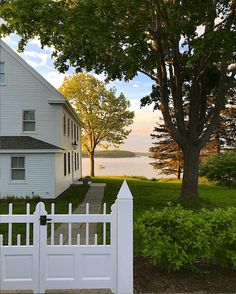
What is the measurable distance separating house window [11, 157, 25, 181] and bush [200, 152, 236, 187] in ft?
53.9

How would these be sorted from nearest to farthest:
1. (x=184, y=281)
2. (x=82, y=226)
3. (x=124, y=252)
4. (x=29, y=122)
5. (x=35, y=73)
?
(x=124, y=252), (x=184, y=281), (x=82, y=226), (x=35, y=73), (x=29, y=122)

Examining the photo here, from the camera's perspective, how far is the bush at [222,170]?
93.7 ft

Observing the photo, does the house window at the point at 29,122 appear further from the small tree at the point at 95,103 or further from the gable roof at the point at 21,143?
the small tree at the point at 95,103

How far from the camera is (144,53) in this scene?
14.7 m

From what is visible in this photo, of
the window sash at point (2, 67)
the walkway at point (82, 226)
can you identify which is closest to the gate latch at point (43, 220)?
the walkway at point (82, 226)

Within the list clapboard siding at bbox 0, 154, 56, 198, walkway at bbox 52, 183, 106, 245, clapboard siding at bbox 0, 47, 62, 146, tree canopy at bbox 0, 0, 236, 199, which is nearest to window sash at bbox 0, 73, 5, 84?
clapboard siding at bbox 0, 47, 62, 146

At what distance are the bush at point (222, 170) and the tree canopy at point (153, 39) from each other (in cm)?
1170

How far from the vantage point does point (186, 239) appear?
5.84 meters

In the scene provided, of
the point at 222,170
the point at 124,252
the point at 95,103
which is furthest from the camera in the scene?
the point at 95,103

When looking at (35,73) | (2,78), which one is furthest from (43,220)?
(2,78)

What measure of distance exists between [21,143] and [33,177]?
6.68 feet

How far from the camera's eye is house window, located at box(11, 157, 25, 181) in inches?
786

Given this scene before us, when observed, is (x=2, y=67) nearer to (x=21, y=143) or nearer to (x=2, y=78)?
(x=2, y=78)

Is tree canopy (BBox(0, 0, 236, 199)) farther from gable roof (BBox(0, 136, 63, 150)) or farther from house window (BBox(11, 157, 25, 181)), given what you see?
house window (BBox(11, 157, 25, 181))
